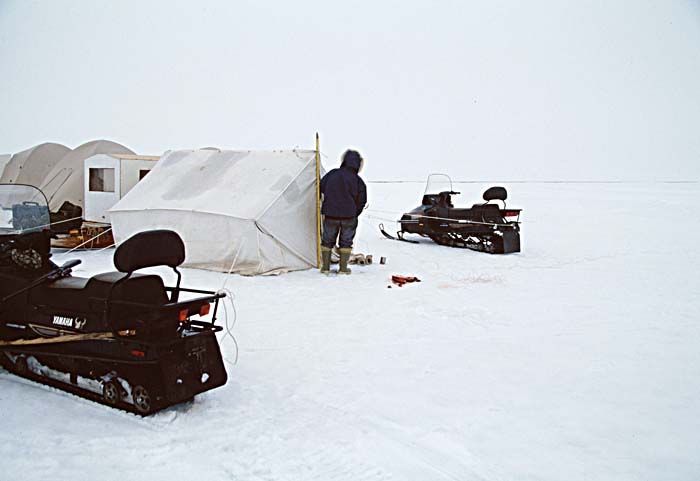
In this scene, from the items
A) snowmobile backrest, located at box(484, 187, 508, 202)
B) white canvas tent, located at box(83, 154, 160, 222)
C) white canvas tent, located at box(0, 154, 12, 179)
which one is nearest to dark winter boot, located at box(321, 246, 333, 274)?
snowmobile backrest, located at box(484, 187, 508, 202)

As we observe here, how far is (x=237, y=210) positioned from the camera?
795cm

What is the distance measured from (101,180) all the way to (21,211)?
7.31 metres

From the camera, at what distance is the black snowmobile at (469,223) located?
10.0 meters

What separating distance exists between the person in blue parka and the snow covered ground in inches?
21.9

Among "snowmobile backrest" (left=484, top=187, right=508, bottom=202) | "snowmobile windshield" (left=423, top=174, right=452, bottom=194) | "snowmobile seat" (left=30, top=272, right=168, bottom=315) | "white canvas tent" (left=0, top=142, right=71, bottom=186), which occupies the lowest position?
"snowmobile seat" (left=30, top=272, right=168, bottom=315)

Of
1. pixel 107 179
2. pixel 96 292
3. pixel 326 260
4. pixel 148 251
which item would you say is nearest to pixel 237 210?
pixel 326 260

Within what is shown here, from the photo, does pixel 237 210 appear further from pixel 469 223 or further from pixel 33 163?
pixel 33 163

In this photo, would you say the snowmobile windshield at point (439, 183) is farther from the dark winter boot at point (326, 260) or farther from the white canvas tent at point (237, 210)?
the dark winter boot at point (326, 260)

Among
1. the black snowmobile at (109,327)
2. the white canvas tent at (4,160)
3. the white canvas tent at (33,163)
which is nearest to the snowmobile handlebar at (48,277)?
the black snowmobile at (109,327)

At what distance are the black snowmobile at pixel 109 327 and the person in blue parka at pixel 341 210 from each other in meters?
4.34

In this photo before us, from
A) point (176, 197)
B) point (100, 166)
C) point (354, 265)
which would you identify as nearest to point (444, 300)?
point (354, 265)

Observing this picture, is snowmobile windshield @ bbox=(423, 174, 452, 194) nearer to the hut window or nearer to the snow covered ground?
the snow covered ground

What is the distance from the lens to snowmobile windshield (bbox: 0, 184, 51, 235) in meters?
3.97

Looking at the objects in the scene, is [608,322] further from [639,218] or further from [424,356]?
[639,218]
